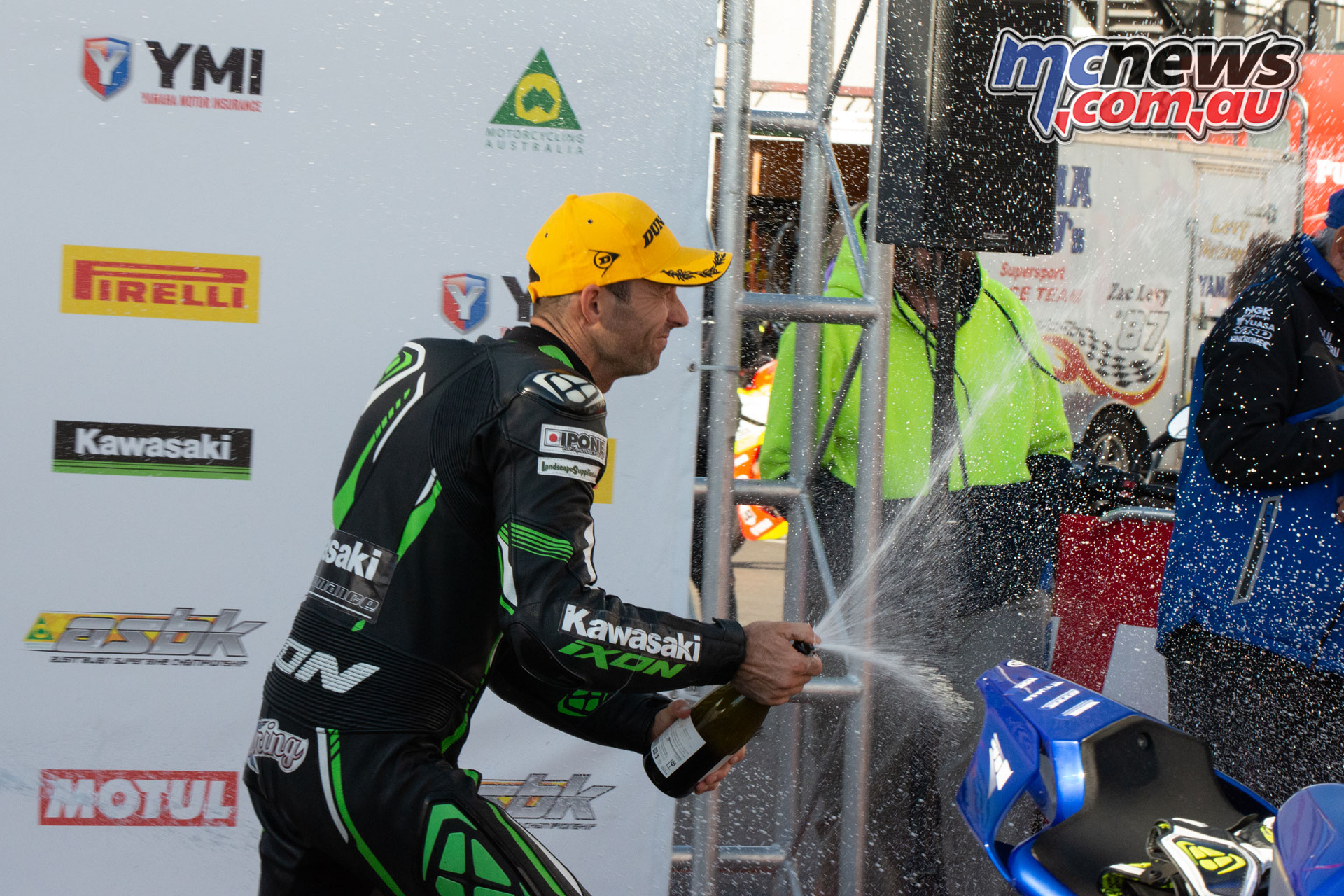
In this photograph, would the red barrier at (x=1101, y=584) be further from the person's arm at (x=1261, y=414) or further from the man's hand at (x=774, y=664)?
the man's hand at (x=774, y=664)

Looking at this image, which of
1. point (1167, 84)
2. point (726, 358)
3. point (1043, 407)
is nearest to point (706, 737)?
point (726, 358)

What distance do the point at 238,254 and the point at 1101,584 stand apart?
283cm

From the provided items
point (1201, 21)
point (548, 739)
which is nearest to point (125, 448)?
point (548, 739)

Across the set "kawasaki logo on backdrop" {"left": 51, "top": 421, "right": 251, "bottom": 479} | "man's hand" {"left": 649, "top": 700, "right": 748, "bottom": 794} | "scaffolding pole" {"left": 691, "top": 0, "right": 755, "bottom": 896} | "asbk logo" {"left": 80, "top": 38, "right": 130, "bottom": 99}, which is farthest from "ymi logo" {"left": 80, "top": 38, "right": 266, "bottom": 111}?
"man's hand" {"left": 649, "top": 700, "right": 748, "bottom": 794}

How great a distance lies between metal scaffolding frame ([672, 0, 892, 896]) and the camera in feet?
9.00

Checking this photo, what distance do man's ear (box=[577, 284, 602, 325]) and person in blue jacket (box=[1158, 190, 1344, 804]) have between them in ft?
5.14

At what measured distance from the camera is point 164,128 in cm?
274

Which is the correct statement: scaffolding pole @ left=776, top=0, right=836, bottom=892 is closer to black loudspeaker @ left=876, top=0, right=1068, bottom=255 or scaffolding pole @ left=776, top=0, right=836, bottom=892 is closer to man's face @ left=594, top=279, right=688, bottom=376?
black loudspeaker @ left=876, top=0, right=1068, bottom=255

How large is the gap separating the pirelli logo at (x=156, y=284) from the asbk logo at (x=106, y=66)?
1.22ft

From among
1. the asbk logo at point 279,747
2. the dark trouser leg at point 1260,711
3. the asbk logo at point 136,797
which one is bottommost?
the asbk logo at point 136,797

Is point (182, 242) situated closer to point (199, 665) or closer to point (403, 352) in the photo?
point (199, 665)

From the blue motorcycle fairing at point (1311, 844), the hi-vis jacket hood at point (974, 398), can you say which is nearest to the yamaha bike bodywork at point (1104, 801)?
the blue motorcycle fairing at point (1311, 844)

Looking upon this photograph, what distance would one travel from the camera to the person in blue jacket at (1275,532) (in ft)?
8.30

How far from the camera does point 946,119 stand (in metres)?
2.86
